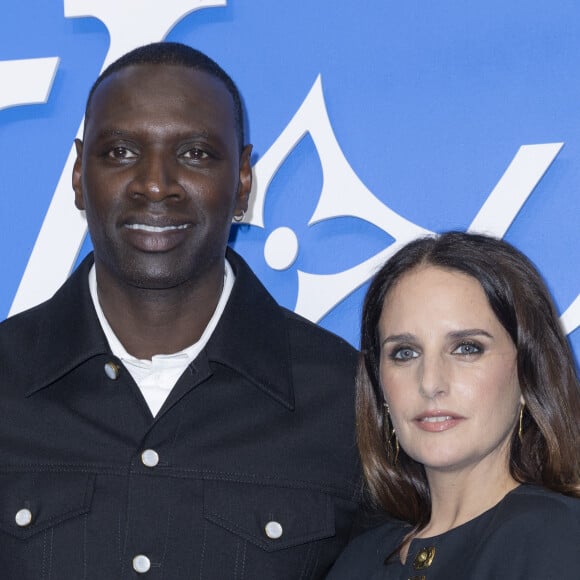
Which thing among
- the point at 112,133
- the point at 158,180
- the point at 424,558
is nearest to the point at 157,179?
the point at 158,180

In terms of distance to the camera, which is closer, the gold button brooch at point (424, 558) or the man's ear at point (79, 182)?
the gold button brooch at point (424, 558)

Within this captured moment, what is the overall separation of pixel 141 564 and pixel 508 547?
0.58 m

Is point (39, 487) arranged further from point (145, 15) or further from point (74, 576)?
point (145, 15)

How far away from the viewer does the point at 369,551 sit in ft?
5.93

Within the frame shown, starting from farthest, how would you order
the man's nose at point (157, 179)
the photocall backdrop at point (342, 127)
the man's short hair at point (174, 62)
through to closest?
the photocall backdrop at point (342, 127)
the man's short hair at point (174, 62)
the man's nose at point (157, 179)

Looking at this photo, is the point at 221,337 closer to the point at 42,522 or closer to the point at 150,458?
the point at 150,458

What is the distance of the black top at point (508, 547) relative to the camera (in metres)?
1.45

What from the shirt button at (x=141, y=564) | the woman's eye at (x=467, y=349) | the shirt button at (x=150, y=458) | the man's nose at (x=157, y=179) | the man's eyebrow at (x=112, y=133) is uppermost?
the man's eyebrow at (x=112, y=133)

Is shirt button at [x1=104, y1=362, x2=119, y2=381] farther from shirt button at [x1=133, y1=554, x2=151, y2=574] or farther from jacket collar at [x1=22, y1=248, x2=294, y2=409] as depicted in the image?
shirt button at [x1=133, y1=554, x2=151, y2=574]

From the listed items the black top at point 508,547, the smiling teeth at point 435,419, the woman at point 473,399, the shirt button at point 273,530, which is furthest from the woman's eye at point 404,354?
the shirt button at point 273,530

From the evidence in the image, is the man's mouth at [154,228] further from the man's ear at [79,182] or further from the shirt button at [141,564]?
the shirt button at [141,564]

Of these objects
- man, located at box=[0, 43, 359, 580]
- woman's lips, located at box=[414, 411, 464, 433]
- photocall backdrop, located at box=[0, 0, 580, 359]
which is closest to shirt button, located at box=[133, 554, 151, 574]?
man, located at box=[0, 43, 359, 580]

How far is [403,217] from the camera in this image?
86.5 inches

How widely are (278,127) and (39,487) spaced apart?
88 centimetres
